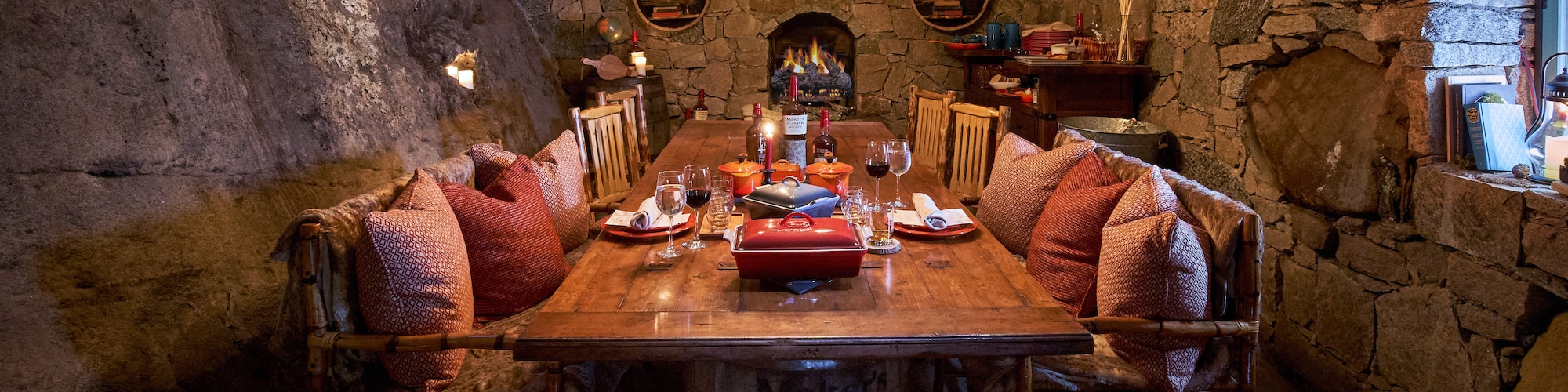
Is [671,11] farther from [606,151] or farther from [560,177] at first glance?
[560,177]

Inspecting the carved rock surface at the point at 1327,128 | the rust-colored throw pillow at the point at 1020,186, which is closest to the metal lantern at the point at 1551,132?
the carved rock surface at the point at 1327,128

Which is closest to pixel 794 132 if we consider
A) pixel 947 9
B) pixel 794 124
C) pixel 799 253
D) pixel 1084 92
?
pixel 794 124

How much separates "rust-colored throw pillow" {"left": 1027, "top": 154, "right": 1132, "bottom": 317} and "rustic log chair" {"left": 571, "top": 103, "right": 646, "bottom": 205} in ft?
4.68

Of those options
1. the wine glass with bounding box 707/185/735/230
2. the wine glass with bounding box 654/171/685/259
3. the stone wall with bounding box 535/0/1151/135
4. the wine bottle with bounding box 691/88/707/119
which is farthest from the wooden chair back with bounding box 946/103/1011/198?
the wine bottle with bounding box 691/88/707/119

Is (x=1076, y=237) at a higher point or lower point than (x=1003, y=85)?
lower

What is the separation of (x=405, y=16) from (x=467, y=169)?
6.89 feet

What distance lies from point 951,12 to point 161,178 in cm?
488

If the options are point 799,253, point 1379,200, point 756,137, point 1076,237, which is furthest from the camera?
point 756,137

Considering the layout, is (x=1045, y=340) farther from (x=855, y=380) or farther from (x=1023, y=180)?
(x=1023, y=180)

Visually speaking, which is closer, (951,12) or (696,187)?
(696,187)

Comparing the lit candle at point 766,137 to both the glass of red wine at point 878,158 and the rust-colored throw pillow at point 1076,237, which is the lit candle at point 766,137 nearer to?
the glass of red wine at point 878,158

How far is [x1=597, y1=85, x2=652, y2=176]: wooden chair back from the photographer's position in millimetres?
3830

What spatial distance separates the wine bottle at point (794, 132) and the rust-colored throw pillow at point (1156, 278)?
1068mm

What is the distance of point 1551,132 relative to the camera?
223 centimetres
